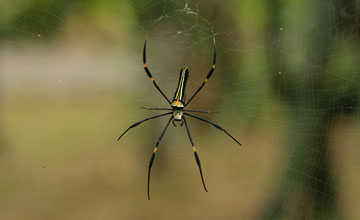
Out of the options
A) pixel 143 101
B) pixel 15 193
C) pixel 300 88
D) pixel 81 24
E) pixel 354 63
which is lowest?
pixel 15 193

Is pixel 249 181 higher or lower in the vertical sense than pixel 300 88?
lower

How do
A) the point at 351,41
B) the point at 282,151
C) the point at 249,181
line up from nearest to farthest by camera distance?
the point at 351,41
the point at 282,151
the point at 249,181

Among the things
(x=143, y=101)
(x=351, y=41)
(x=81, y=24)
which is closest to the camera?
(x=351, y=41)

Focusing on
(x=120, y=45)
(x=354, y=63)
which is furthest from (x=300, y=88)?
(x=120, y=45)

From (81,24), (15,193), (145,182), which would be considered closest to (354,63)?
(81,24)

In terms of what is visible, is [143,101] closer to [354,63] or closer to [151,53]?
[151,53]

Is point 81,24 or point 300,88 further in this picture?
point 81,24
